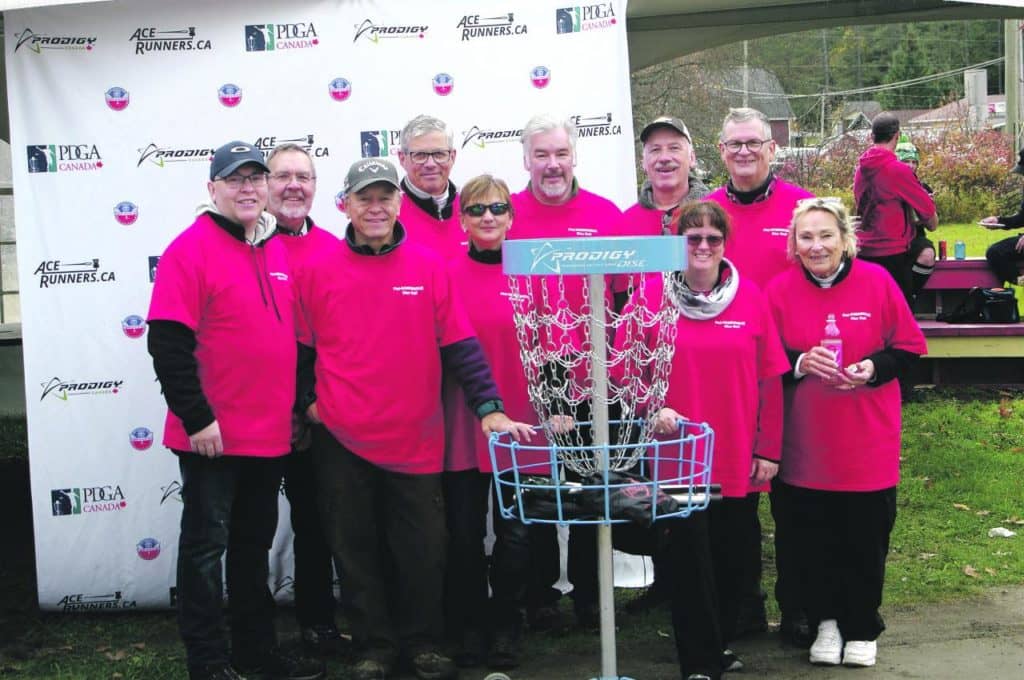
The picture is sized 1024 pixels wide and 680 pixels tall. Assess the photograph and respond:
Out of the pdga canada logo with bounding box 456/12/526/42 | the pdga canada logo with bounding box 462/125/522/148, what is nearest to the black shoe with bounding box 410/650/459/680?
the pdga canada logo with bounding box 462/125/522/148

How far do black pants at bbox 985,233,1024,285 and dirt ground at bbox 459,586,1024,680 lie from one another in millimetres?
6351

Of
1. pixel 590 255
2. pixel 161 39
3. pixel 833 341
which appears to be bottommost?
pixel 833 341

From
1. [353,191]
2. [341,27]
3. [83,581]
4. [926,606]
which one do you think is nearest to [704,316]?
[353,191]

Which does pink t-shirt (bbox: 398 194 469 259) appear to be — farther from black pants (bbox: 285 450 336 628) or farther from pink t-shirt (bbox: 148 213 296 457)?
black pants (bbox: 285 450 336 628)

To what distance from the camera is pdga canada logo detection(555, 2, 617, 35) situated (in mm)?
6141

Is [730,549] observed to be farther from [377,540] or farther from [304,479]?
[304,479]

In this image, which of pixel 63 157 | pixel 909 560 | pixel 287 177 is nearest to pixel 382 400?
pixel 287 177

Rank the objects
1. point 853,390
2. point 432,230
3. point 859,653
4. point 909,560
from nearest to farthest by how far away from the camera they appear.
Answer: point 853,390 → point 859,653 → point 432,230 → point 909,560

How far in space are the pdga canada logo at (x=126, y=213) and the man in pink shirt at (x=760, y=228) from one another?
2.80 meters

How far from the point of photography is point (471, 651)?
17.5 feet

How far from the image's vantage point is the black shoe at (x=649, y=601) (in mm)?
6090

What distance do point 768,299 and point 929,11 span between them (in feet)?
11.3

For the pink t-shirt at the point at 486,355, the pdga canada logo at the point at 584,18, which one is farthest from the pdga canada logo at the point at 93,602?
the pdga canada logo at the point at 584,18

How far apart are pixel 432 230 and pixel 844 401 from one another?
1.86 meters
